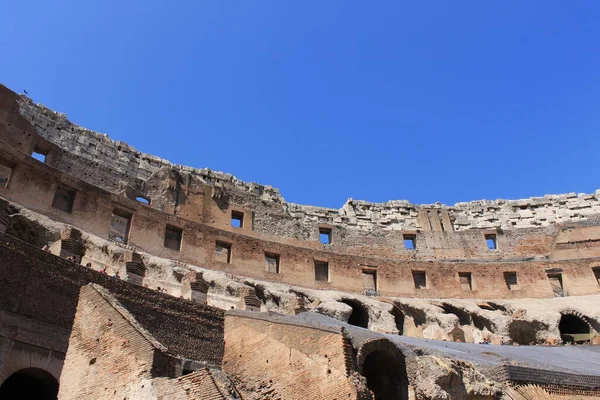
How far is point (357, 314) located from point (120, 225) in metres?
13.2

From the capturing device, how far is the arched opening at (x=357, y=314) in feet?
88.4

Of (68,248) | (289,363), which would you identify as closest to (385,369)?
(289,363)

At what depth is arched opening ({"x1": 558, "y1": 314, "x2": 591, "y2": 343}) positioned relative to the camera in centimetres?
2714

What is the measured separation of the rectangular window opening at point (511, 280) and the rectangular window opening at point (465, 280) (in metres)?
2.19

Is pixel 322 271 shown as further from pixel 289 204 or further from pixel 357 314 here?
pixel 289 204

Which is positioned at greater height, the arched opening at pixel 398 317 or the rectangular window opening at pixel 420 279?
the rectangular window opening at pixel 420 279

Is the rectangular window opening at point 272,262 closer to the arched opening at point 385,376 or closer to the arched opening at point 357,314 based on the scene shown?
the arched opening at point 357,314

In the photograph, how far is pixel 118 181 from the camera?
32.4 metres

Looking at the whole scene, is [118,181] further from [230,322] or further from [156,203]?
[230,322]

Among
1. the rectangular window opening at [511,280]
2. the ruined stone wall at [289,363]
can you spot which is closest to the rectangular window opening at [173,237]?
the ruined stone wall at [289,363]

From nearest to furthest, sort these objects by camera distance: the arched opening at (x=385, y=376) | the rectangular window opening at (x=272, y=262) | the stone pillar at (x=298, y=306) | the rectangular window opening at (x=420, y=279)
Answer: the arched opening at (x=385, y=376) → the stone pillar at (x=298, y=306) → the rectangular window opening at (x=272, y=262) → the rectangular window opening at (x=420, y=279)

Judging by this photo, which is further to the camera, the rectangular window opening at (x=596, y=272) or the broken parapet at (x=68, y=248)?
the rectangular window opening at (x=596, y=272)

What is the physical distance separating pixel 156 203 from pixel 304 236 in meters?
11.3

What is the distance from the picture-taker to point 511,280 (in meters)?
33.1
